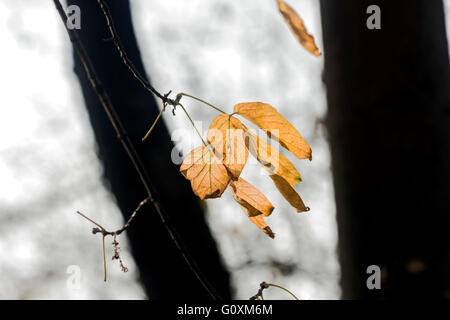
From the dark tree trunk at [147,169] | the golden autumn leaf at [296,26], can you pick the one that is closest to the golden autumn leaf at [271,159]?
the golden autumn leaf at [296,26]

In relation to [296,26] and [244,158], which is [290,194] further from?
[296,26]

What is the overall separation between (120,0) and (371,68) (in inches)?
27.4

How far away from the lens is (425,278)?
2.48 ft

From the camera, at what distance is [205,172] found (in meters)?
0.44

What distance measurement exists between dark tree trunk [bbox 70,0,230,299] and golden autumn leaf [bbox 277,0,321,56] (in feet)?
1.89

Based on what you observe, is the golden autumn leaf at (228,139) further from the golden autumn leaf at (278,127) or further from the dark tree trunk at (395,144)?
the dark tree trunk at (395,144)

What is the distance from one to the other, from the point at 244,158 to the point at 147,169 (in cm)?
57

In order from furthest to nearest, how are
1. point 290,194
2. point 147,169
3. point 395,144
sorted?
1. point 147,169
2. point 395,144
3. point 290,194

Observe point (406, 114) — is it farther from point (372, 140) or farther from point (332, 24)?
point (332, 24)

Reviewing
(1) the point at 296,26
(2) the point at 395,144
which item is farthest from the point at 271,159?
(2) the point at 395,144

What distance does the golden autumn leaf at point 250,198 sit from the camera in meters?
0.42

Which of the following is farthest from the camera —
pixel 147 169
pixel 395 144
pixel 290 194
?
pixel 147 169

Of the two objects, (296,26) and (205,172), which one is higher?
(296,26)

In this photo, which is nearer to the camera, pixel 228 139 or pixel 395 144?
pixel 228 139
